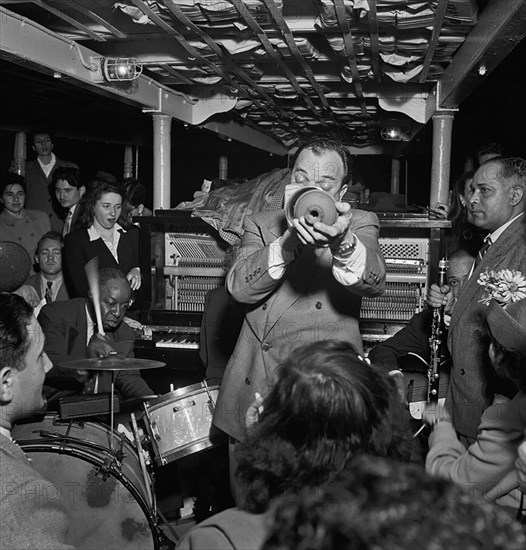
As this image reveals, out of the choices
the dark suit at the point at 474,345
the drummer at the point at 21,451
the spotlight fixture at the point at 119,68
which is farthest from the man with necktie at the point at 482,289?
the spotlight fixture at the point at 119,68

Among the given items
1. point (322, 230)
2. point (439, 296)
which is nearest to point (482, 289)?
point (439, 296)

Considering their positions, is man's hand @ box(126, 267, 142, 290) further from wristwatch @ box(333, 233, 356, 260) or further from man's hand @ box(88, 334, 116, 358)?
wristwatch @ box(333, 233, 356, 260)

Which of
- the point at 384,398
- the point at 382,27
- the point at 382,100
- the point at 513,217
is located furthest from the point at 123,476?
the point at 382,100

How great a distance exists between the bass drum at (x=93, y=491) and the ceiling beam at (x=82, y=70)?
2.03m

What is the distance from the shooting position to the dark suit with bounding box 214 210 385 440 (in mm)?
2441

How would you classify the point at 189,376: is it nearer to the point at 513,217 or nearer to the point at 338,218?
the point at 513,217

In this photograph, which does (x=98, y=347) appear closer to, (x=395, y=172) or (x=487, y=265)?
(x=487, y=265)

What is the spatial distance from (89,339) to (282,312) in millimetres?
1990

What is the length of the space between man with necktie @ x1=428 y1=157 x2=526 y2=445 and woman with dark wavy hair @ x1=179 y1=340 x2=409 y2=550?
4.80ft

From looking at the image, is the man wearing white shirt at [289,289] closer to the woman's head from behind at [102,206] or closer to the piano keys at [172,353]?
the piano keys at [172,353]

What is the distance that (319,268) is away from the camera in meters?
2.50

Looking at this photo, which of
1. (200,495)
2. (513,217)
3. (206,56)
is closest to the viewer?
(513,217)

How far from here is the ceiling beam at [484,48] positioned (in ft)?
10.6

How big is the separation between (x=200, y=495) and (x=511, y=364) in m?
2.56
